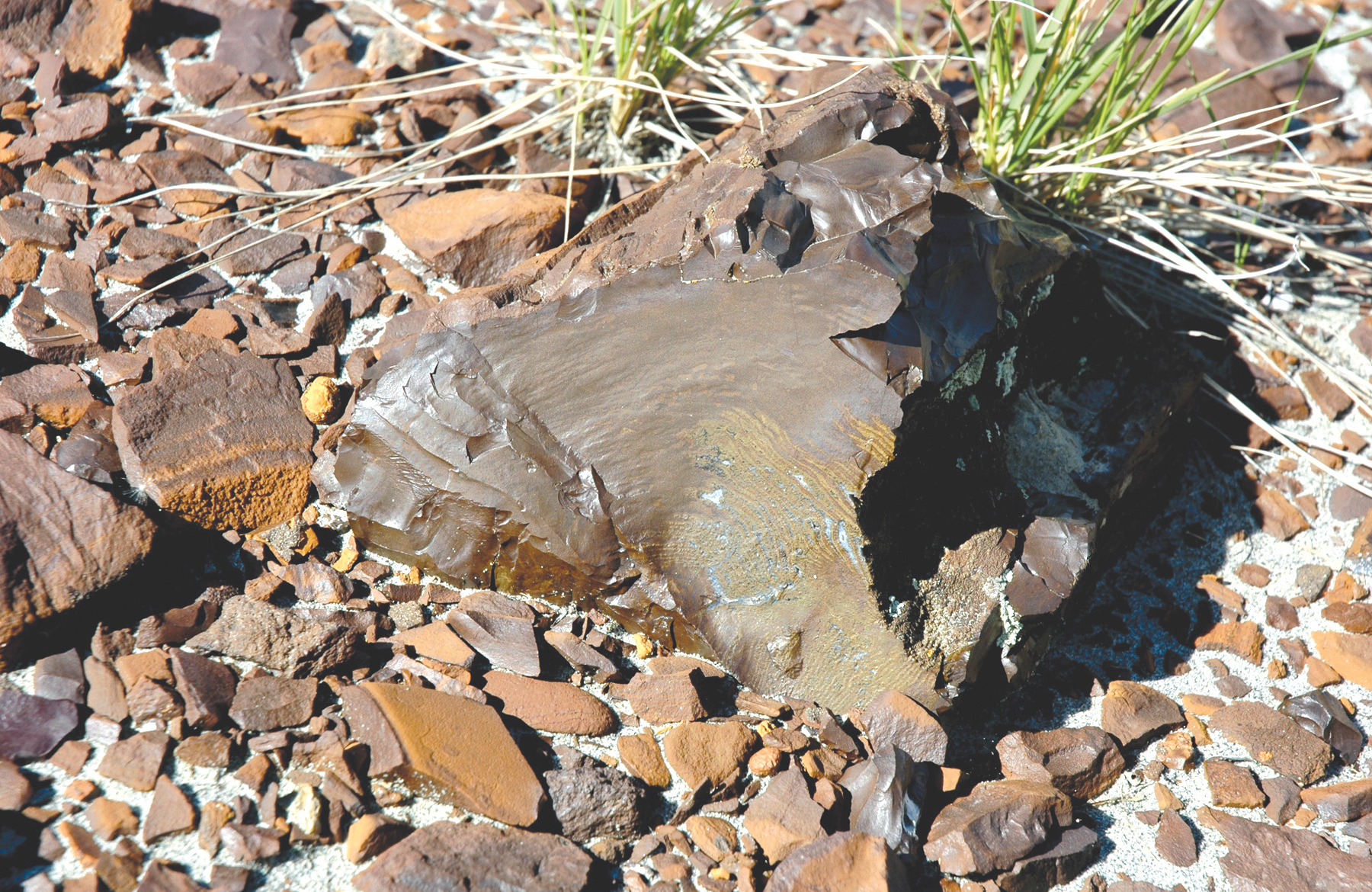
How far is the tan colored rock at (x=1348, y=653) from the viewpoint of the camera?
179 cm

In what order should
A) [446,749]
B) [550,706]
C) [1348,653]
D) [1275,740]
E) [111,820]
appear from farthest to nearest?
[1348,653]
[1275,740]
[550,706]
[446,749]
[111,820]

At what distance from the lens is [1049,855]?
1434mm

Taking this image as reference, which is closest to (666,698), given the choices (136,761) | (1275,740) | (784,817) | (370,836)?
(784,817)

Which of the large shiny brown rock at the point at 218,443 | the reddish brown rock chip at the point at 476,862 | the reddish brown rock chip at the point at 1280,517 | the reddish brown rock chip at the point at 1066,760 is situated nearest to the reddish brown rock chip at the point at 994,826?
the reddish brown rock chip at the point at 1066,760

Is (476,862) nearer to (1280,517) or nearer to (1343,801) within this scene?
→ (1343,801)

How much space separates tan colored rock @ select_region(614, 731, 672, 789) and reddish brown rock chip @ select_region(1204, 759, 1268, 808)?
0.85m

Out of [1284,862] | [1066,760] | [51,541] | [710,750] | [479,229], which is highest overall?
[479,229]

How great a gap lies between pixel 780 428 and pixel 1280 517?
3.82 ft

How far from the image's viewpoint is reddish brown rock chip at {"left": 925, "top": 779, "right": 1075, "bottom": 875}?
1406 mm

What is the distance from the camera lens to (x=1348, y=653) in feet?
5.94

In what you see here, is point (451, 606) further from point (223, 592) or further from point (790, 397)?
point (790, 397)

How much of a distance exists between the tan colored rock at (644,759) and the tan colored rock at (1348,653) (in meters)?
1.21

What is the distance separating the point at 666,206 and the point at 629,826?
983 millimetres

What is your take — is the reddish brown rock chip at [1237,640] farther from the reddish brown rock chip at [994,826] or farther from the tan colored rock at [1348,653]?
the reddish brown rock chip at [994,826]
